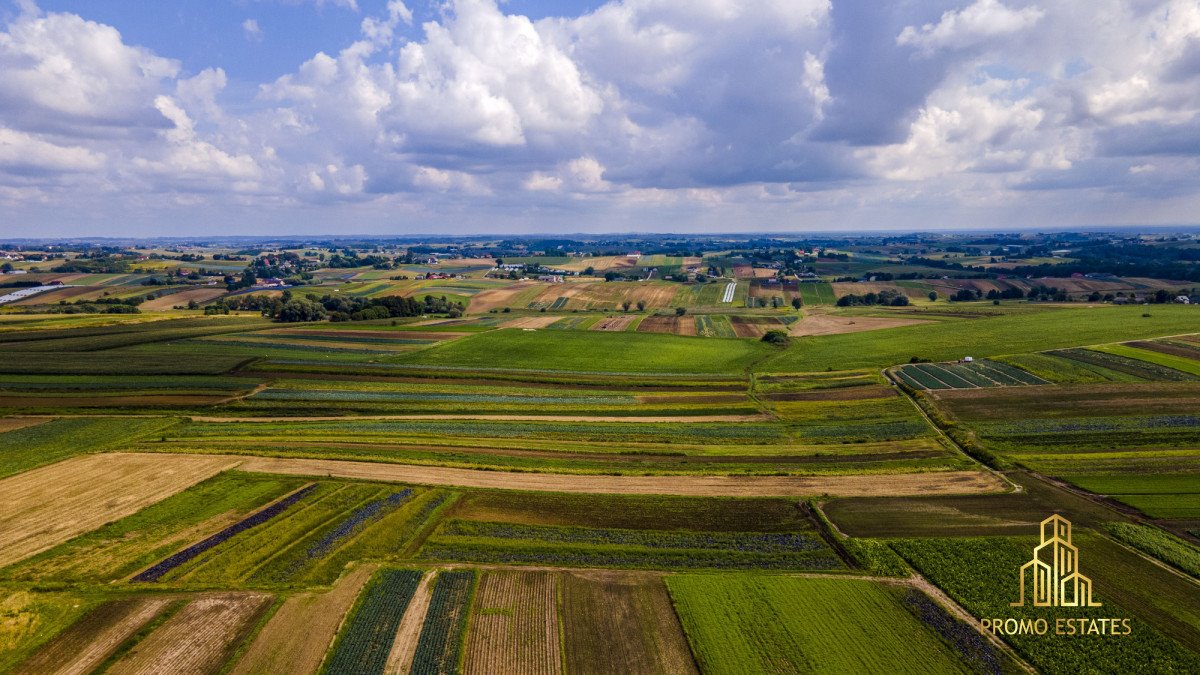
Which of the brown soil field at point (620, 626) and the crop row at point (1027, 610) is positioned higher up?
the crop row at point (1027, 610)

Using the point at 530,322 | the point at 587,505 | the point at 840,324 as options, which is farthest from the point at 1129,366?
the point at 530,322

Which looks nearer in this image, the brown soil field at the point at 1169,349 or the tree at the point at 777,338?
the brown soil field at the point at 1169,349

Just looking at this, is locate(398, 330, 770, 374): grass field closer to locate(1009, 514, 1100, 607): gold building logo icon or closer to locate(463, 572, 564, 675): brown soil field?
locate(1009, 514, 1100, 607): gold building logo icon

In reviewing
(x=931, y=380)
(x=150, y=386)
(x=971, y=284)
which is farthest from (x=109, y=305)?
(x=971, y=284)

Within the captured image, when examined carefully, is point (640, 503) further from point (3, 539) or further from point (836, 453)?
point (3, 539)

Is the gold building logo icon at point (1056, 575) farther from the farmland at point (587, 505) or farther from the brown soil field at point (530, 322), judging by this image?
the brown soil field at point (530, 322)

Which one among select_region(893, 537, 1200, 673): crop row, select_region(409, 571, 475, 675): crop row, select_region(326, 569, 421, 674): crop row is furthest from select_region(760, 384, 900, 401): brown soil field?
select_region(326, 569, 421, 674): crop row

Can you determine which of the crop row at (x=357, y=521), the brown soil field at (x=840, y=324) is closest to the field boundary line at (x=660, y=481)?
the crop row at (x=357, y=521)
